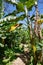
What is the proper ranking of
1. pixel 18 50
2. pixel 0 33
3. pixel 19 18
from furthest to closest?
pixel 0 33
pixel 18 50
pixel 19 18

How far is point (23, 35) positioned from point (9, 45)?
75 centimetres

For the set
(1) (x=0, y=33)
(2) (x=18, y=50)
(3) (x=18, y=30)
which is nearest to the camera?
(2) (x=18, y=50)

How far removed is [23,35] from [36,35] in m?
1.36

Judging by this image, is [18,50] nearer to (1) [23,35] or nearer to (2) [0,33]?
(2) [0,33]

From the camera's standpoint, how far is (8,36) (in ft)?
18.0

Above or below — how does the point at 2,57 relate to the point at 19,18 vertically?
below

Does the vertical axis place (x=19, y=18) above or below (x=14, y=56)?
above

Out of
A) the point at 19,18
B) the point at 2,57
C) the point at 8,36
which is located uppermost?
the point at 19,18

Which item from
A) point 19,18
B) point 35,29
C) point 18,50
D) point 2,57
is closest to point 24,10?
point 19,18

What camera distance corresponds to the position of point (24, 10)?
4.67 meters

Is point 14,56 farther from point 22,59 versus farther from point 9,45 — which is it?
point 9,45

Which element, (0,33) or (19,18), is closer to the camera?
(19,18)

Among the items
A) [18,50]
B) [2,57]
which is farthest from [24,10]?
[2,57]

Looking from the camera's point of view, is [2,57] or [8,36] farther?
[8,36]
